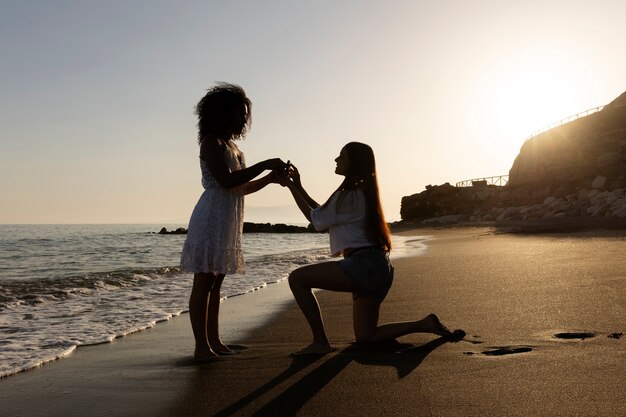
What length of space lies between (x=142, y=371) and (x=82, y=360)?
2.85 feet

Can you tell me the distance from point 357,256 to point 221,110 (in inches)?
57.3

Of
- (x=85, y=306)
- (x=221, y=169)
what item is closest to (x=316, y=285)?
(x=221, y=169)

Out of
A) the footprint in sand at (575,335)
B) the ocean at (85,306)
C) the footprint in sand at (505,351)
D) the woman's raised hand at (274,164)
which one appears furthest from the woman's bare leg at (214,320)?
the footprint in sand at (575,335)

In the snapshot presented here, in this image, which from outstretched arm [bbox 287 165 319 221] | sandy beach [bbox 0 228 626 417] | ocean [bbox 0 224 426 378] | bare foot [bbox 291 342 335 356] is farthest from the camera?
ocean [bbox 0 224 426 378]

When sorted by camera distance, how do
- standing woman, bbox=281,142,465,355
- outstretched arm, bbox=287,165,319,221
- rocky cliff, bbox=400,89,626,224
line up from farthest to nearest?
rocky cliff, bbox=400,89,626,224 → outstretched arm, bbox=287,165,319,221 → standing woman, bbox=281,142,465,355

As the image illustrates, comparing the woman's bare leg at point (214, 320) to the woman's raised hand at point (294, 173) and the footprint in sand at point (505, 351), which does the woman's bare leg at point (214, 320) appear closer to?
the woman's raised hand at point (294, 173)

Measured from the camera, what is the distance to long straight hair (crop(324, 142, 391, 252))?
4266 millimetres

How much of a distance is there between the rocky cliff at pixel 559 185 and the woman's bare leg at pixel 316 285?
79.9 feet

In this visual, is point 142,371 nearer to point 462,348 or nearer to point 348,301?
point 462,348

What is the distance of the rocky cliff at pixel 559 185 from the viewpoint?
3322cm

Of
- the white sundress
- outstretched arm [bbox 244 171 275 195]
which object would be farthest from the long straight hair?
the white sundress

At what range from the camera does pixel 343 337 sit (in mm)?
4879

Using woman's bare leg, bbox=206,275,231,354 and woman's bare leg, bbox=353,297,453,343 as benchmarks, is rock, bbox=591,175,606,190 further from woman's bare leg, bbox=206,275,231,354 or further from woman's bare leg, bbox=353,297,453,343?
woman's bare leg, bbox=206,275,231,354

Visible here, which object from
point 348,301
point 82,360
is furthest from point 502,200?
point 82,360
